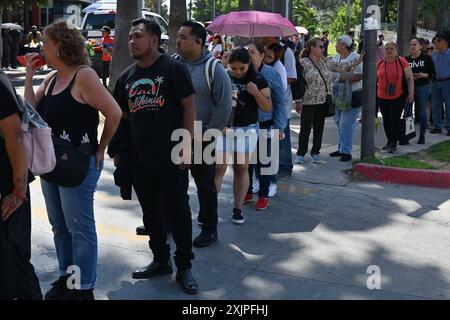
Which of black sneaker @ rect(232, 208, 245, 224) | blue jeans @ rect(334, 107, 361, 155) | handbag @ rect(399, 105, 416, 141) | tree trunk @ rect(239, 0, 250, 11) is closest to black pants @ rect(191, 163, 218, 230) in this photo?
black sneaker @ rect(232, 208, 245, 224)

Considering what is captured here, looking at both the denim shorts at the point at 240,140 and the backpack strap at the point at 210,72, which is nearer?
the backpack strap at the point at 210,72

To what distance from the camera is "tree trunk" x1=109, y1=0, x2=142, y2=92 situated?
12.5m

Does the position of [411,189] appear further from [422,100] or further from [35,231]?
[35,231]

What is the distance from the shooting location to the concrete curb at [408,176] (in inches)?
327

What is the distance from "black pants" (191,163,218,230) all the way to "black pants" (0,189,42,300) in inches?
82.4

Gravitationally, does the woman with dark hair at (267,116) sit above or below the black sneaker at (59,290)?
above

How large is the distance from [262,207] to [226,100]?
191 cm

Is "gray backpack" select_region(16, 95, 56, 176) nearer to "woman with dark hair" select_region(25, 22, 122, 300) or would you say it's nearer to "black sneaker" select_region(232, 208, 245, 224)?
"woman with dark hair" select_region(25, 22, 122, 300)

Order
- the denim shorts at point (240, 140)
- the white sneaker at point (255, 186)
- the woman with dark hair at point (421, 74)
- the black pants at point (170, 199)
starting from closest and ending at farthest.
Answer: the black pants at point (170, 199), the denim shorts at point (240, 140), the white sneaker at point (255, 186), the woman with dark hair at point (421, 74)

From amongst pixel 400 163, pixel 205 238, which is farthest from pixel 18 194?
pixel 400 163

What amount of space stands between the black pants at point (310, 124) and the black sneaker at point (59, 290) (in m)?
5.12

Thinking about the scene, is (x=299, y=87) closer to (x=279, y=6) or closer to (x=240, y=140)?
(x=240, y=140)

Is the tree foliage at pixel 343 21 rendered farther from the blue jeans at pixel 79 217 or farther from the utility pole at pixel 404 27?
the blue jeans at pixel 79 217

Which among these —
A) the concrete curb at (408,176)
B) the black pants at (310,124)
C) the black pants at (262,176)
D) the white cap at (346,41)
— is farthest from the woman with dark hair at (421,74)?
the black pants at (262,176)
